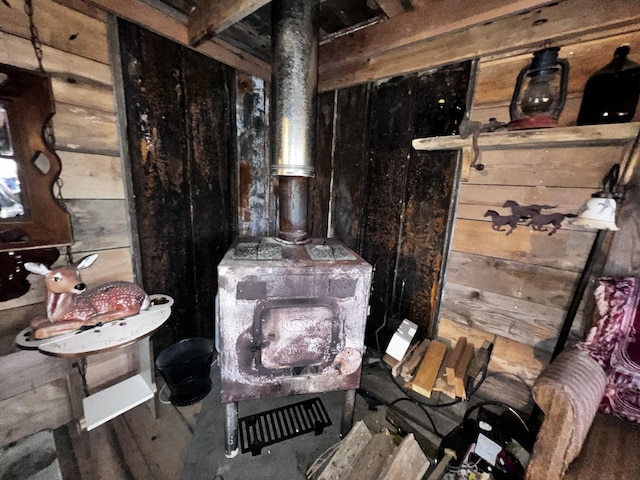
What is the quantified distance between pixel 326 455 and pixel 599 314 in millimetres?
1364

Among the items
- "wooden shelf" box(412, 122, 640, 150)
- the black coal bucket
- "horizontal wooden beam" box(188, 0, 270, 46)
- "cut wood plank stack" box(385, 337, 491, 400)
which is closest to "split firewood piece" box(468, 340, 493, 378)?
"cut wood plank stack" box(385, 337, 491, 400)

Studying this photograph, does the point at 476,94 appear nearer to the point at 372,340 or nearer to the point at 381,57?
the point at 381,57

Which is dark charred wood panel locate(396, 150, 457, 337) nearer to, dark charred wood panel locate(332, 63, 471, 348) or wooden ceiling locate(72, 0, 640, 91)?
dark charred wood panel locate(332, 63, 471, 348)

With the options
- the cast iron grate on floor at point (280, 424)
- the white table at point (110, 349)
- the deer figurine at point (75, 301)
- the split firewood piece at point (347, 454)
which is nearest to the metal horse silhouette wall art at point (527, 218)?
the split firewood piece at point (347, 454)

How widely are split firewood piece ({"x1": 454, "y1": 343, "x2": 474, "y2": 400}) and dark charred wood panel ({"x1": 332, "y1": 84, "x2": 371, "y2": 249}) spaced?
95 cm

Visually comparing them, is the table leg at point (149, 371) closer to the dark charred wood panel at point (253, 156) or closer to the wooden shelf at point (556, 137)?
the dark charred wood panel at point (253, 156)

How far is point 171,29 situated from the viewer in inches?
53.8

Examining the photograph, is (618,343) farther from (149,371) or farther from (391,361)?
(149,371)

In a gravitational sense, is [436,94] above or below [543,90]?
above

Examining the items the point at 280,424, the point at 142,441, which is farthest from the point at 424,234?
the point at 142,441

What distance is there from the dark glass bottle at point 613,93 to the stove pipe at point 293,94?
1184 millimetres

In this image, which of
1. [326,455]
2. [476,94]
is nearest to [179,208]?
[326,455]

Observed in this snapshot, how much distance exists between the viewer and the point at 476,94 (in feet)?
4.71

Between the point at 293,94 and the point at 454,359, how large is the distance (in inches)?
65.5
